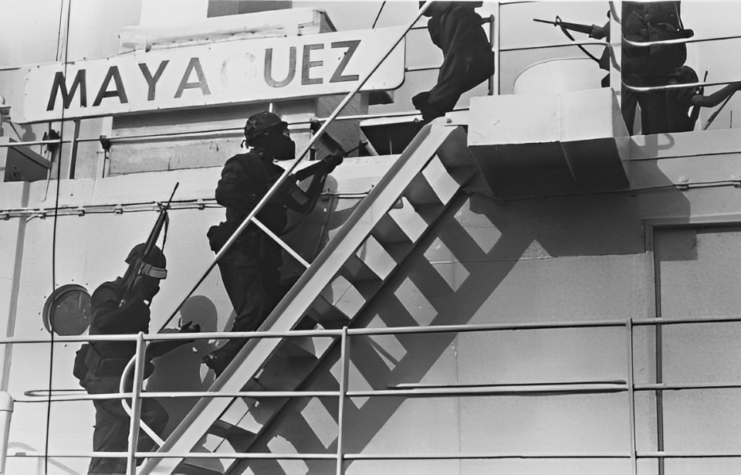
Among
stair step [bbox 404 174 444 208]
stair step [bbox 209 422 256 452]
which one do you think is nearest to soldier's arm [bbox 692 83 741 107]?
stair step [bbox 404 174 444 208]

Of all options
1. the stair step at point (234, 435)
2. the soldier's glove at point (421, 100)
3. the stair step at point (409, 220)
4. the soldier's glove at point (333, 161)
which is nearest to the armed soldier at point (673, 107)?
the soldier's glove at point (421, 100)

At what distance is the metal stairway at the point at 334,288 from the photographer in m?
6.96

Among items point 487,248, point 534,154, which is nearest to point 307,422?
point 487,248

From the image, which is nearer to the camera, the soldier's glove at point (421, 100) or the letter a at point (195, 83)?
the soldier's glove at point (421, 100)

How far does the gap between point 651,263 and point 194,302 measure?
3.65m

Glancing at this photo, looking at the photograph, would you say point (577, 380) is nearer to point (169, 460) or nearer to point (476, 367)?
point (476, 367)

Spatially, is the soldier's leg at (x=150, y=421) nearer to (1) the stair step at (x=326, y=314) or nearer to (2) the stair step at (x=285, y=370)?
(2) the stair step at (x=285, y=370)

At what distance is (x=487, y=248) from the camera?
25.1 ft

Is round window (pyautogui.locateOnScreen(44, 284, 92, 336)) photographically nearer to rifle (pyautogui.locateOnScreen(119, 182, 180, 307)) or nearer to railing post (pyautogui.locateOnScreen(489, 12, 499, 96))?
rifle (pyautogui.locateOnScreen(119, 182, 180, 307))

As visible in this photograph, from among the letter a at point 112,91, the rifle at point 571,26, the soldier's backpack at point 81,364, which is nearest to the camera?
the soldier's backpack at point 81,364

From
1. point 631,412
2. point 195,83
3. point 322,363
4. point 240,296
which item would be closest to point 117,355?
point 240,296

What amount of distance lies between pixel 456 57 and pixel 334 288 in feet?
6.53

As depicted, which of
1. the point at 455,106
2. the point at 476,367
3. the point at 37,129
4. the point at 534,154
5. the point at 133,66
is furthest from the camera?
the point at 37,129

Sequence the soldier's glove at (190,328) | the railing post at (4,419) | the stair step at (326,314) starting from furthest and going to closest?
the soldier's glove at (190,328) < the stair step at (326,314) < the railing post at (4,419)
